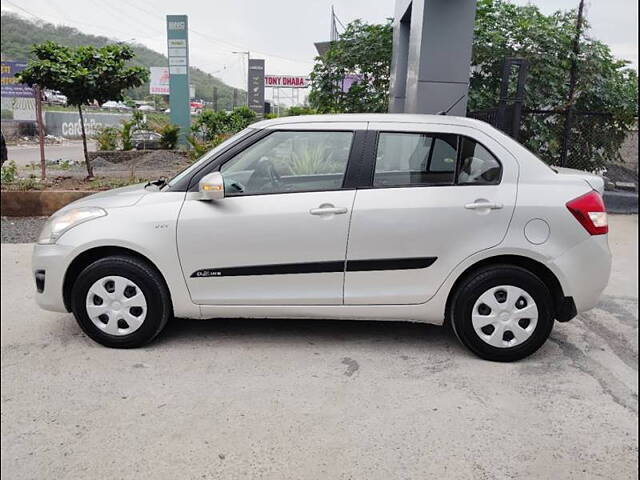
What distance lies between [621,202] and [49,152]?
7691 mm

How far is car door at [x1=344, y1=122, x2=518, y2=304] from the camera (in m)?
3.42

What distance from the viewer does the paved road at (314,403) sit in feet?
8.09

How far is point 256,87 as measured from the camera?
4.49m

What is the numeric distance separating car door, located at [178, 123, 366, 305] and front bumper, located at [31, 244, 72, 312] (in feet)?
2.64

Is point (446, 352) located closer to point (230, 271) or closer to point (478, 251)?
point (478, 251)

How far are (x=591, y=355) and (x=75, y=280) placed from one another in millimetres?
3571

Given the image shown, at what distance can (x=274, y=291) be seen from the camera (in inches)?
140

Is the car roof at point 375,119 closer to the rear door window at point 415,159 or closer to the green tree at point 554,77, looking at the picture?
the rear door window at point 415,159

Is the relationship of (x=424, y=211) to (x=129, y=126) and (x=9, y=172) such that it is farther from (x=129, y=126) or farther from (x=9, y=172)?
(x=9, y=172)

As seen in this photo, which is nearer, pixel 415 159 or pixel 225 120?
pixel 415 159

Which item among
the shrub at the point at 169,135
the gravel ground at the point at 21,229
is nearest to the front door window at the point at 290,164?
the shrub at the point at 169,135

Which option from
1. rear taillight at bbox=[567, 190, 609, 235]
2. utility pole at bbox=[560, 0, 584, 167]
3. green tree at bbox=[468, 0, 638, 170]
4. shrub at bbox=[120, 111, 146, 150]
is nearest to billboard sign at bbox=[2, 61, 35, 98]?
shrub at bbox=[120, 111, 146, 150]

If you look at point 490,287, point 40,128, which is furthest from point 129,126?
point 490,287

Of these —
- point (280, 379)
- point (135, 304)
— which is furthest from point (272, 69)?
point (280, 379)
